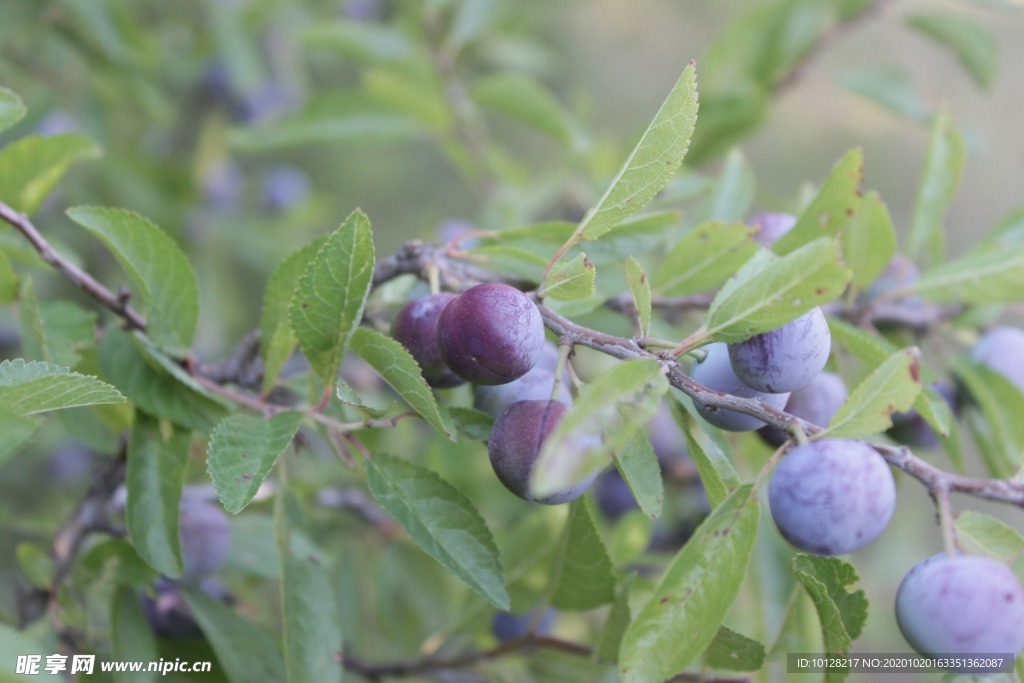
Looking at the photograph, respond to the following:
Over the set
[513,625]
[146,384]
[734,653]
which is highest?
[146,384]

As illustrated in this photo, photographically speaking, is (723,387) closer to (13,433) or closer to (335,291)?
(335,291)

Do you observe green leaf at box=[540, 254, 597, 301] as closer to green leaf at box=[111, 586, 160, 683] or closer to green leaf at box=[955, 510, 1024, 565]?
green leaf at box=[955, 510, 1024, 565]

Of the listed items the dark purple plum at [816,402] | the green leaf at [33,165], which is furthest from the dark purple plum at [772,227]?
the green leaf at [33,165]

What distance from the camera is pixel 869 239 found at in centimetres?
95

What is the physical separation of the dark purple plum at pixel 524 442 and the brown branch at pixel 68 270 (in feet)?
1.30

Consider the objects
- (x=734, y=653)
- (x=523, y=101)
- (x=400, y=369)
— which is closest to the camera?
(x=400, y=369)

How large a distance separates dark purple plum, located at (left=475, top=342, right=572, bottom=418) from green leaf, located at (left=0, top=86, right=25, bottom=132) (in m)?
0.44

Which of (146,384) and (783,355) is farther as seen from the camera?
(146,384)

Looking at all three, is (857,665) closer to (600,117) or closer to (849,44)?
(600,117)

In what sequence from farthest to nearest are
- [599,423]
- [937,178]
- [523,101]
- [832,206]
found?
[523,101], [937,178], [832,206], [599,423]

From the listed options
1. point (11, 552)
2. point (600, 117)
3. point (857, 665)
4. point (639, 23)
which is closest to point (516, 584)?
point (857, 665)

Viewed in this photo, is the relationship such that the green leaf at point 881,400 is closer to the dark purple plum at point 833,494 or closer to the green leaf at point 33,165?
the dark purple plum at point 833,494

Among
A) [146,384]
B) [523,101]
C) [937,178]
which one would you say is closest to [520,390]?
[146,384]

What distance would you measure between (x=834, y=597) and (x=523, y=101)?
109cm
